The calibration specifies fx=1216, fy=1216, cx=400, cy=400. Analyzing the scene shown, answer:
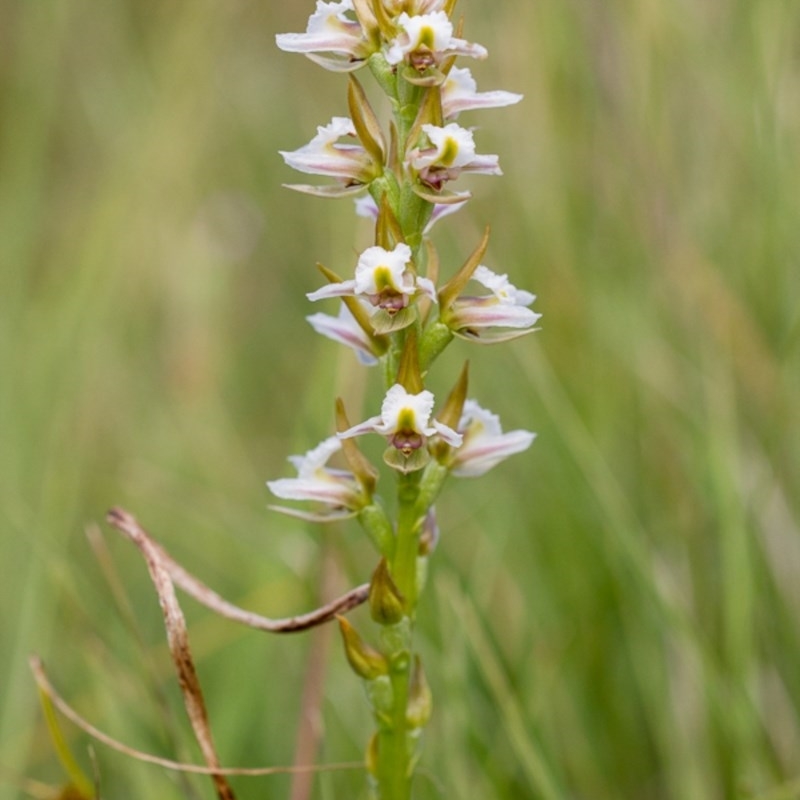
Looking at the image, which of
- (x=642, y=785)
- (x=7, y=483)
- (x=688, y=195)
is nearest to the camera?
(x=642, y=785)

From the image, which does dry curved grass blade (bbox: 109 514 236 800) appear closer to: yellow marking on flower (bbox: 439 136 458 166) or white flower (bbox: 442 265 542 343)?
white flower (bbox: 442 265 542 343)

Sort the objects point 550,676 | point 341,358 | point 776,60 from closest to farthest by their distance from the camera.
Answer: point 550,676, point 341,358, point 776,60

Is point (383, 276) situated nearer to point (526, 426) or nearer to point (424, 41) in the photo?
point (424, 41)

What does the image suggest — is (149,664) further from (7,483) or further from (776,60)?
(776,60)

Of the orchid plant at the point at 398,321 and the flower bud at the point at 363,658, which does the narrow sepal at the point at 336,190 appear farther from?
the flower bud at the point at 363,658

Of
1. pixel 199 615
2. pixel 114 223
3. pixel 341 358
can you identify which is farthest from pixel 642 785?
pixel 114 223

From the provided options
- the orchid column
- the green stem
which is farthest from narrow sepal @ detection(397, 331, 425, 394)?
the green stem

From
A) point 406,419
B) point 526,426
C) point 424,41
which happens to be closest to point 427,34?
point 424,41
